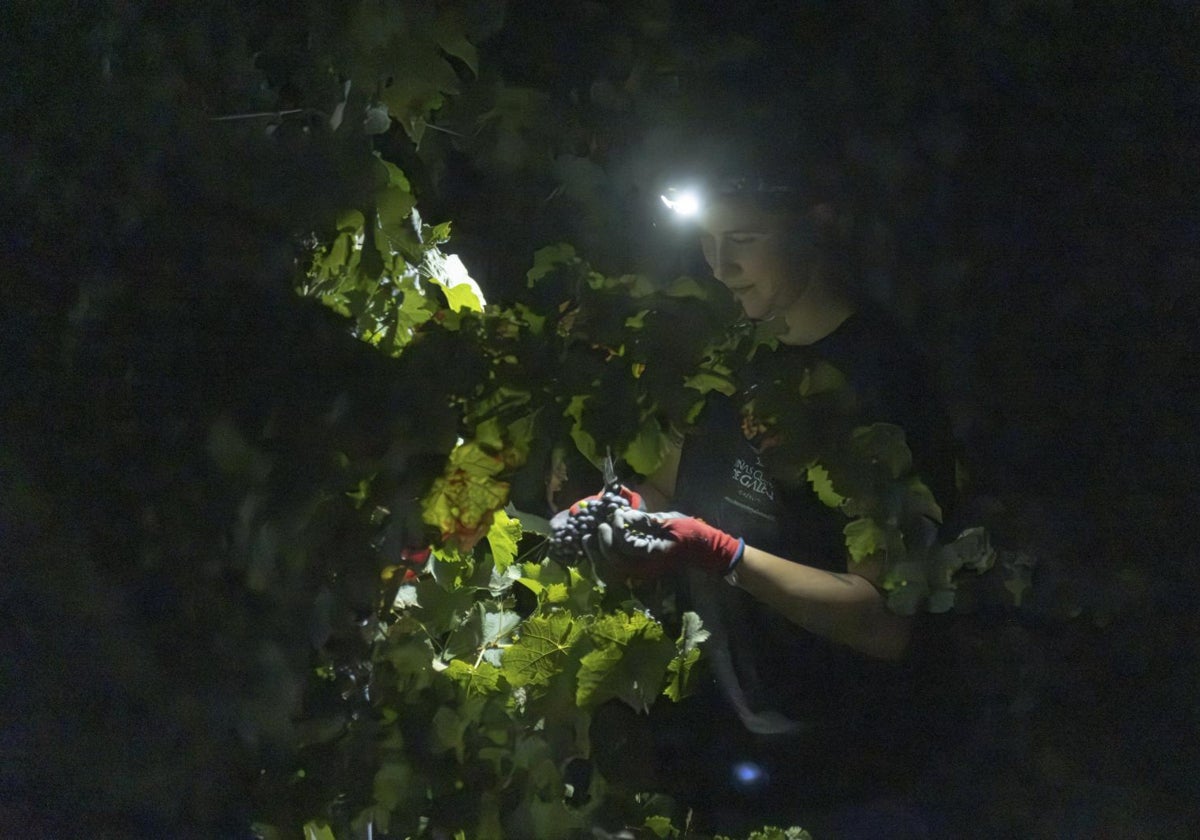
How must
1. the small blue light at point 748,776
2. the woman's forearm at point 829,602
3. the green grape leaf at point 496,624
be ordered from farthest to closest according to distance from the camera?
the green grape leaf at point 496,624, the small blue light at point 748,776, the woman's forearm at point 829,602

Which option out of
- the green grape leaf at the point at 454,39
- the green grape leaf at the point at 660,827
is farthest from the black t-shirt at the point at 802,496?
the green grape leaf at the point at 454,39

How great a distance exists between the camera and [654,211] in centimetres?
58

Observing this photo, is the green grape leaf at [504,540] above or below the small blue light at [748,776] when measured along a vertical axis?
above

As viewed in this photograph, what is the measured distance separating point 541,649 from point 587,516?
225 mm

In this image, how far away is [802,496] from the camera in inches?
27.2

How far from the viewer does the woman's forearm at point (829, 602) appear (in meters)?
0.68

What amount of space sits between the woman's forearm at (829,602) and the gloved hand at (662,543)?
0.7 inches

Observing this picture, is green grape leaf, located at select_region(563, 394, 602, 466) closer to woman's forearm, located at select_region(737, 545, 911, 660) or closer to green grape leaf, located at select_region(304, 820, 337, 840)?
woman's forearm, located at select_region(737, 545, 911, 660)

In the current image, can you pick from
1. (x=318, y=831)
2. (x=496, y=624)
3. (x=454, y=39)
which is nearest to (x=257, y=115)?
(x=454, y=39)

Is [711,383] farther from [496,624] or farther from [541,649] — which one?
[496,624]

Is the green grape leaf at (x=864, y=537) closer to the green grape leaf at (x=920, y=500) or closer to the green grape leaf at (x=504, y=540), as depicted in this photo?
the green grape leaf at (x=920, y=500)

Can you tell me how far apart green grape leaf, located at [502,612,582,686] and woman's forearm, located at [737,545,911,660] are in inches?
8.0

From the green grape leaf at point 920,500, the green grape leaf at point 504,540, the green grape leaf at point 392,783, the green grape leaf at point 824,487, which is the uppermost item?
the green grape leaf at point 504,540

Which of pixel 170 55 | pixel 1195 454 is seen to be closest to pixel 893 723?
pixel 1195 454
